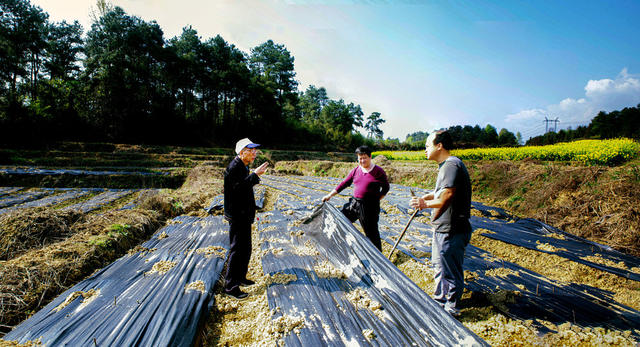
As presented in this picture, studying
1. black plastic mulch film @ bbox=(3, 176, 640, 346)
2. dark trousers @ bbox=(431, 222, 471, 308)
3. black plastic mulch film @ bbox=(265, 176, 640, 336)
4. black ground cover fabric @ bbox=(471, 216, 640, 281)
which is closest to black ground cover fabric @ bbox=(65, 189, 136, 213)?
black plastic mulch film @ bbox=(3, 176, 640, 346)

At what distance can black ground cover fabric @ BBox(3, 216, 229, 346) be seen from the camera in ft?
5.80

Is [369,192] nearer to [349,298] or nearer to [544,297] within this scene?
[349,298]

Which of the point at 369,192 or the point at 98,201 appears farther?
the point at 98,201

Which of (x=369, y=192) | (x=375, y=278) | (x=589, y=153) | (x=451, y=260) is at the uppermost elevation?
(x=589, y=153)

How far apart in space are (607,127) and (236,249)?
2130 cm

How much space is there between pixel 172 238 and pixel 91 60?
2843 cm

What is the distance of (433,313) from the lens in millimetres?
1650

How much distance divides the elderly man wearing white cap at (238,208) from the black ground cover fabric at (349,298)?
0.40 metres

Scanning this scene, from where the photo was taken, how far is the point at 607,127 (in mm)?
14352

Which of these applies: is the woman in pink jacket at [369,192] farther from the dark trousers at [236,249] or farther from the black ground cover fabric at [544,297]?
the dark trousers at [236,249]

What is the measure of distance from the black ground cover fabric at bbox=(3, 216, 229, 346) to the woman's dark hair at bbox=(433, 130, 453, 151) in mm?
2457

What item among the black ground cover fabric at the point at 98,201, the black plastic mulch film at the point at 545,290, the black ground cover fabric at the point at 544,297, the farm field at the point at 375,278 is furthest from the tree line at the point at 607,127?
the black ground cover fabric at the point at 98,201

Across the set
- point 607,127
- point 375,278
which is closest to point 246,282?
point 375,278

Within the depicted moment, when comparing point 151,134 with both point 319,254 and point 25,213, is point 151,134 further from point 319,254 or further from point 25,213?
point 319,254
